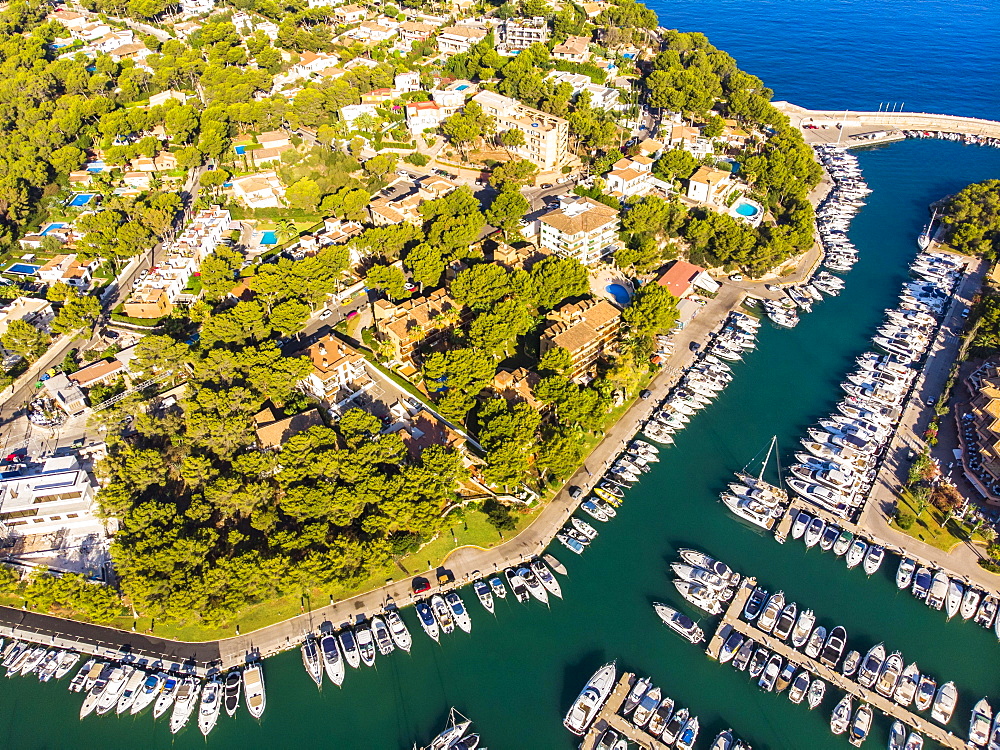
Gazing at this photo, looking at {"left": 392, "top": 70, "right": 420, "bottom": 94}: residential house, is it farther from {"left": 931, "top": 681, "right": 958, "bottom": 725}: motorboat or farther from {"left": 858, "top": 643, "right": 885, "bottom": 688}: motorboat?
{"left": 931, "top": 681, "right": 958, "bottom": 725}: motorboat

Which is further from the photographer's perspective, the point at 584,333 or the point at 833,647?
the point at 584,333

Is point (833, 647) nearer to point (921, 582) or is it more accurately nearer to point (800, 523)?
point (921, 582)

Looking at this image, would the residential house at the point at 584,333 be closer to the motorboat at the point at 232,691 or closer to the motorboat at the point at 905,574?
the motorboat at the point at 905,574

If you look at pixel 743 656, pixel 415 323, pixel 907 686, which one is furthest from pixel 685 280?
pixel 907 686

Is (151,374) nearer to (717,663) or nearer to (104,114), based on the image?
(717,663)

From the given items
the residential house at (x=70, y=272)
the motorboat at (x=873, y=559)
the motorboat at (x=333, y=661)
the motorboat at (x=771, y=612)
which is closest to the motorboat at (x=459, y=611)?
the motorboat at (x=333, y=661)

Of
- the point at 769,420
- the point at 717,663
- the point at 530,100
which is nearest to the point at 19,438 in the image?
the point at 717,663

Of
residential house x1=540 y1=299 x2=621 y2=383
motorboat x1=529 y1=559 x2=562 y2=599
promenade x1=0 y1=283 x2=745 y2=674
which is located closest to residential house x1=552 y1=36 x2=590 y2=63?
residential house x1=540 y1=299 x2=621 y2=383
